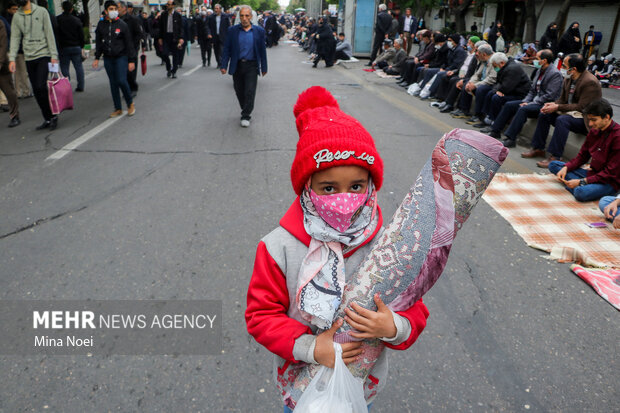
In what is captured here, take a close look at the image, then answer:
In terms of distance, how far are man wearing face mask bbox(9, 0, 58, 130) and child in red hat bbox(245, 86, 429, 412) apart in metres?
Answer: 7.12

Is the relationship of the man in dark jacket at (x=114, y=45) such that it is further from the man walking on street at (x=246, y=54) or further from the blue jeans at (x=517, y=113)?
the blue jeans at (x=517, y=113)

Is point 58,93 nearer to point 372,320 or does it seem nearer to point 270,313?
point 270,313

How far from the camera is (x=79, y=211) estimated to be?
421 centimetres

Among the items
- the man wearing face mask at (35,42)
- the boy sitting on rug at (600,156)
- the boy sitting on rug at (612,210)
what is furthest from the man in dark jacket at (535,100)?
the man wearing face mask at (35,42)

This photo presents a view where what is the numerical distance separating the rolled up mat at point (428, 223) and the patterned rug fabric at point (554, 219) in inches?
122

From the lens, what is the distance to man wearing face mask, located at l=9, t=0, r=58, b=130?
21.8 ft

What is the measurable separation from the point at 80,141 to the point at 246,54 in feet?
9.71

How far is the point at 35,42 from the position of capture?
22.0ft

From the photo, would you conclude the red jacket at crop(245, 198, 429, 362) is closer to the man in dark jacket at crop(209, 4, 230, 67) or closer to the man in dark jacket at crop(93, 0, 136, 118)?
the man in dark jacket at crop(93, 0, 136, 118)

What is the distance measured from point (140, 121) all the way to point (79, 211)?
3.80 metres

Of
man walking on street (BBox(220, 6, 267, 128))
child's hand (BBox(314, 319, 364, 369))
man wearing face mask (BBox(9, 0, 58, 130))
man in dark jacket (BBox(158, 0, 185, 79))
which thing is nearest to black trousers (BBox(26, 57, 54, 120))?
man wearing face mask (BBox(9, 0, 58, 130))

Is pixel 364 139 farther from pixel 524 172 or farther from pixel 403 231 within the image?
pixel 524 172

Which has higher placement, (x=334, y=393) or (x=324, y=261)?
(x=324, y=261)

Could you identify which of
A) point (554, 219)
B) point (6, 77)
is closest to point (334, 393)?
point (554, 219)
